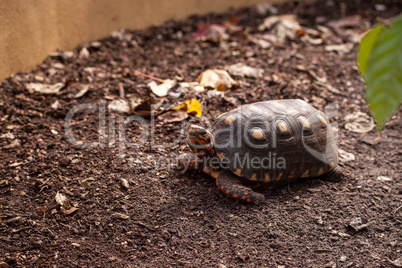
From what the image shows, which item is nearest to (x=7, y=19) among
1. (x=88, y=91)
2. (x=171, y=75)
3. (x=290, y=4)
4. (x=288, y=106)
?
(x=88, y=91)

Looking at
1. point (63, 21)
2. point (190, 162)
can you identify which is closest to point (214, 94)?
point (190, 162)

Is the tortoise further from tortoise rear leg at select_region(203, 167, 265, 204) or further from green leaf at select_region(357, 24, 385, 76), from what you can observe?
green leaf at select_region(357, 24, 385, 76)

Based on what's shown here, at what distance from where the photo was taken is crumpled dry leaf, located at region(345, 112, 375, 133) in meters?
3.63

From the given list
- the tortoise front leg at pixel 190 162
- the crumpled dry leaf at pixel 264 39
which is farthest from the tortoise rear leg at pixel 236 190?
the crumpled dry leaf at pixel 264 39

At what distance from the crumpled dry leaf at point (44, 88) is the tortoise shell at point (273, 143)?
1801 mm

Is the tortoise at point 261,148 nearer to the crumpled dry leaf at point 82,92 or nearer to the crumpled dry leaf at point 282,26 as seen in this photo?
the crumpled dry leaf at point 82,92

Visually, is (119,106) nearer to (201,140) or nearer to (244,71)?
(201,140)

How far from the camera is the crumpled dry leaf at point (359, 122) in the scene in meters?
3.63

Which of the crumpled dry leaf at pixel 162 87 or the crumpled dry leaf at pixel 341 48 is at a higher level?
the crumpled dry leaf at pixel 341 48

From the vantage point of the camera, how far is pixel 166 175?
2.92 meters

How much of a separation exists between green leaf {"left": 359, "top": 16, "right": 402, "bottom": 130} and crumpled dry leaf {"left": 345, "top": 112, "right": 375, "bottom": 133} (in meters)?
2.81

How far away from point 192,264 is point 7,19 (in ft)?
9.61

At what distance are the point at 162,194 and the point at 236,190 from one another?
1.73 ft

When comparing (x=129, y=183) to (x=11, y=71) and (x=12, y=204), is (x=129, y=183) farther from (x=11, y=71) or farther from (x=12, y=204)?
(x=11, y=71)
